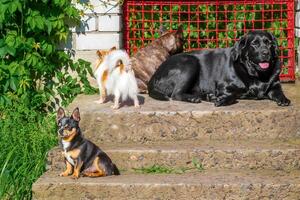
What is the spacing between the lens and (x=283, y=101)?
695 cm

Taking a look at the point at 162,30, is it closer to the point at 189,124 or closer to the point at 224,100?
the point at 224,100

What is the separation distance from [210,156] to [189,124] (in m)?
0.54

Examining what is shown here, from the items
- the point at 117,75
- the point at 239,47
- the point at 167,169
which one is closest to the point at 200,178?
the point at 167,169

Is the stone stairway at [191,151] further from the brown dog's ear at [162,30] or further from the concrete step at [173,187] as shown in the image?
the brown dog's ear at [162,30]

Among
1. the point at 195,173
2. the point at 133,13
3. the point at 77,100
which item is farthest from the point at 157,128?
the point at 133,13

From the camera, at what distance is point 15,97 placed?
25.4 feet

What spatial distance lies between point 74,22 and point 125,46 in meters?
0.90

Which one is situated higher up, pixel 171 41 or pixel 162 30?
pixel 162 30

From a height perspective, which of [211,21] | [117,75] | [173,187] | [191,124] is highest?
[211,21]

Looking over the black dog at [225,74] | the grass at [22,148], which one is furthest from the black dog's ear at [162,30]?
the grass at [22,148]

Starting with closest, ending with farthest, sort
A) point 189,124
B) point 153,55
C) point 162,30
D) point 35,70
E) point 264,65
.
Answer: point 189,124 → point 264,65 → point 35,70 → point 153,55 → point 162,30

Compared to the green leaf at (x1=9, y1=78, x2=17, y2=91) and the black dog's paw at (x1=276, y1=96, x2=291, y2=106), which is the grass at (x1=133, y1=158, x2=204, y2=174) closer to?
the black dog's paw at (x1=276, y1=96, x2=291, y2=106)

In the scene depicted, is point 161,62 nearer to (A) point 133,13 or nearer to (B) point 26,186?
(A) point 133,13

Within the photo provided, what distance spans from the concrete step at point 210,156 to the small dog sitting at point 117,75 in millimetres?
666
